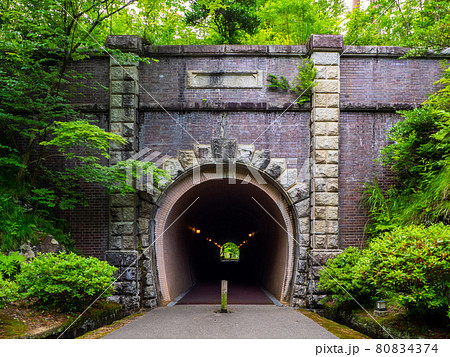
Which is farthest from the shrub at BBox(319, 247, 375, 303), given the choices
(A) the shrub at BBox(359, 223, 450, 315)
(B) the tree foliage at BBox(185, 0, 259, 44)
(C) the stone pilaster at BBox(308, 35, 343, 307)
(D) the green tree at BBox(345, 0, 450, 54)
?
(B) the tree foliage at BBox(185, 0, 259, 44)

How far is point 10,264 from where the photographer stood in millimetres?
7602

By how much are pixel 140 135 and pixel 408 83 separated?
7137 mm

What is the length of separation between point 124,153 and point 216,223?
12.1m

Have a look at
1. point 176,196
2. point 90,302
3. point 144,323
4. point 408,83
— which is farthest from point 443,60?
point 90,302

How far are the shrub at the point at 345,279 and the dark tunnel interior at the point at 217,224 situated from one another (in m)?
2.23

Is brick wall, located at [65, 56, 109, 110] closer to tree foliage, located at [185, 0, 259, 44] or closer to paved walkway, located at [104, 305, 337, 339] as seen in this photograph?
paved walkway, located at [104, 305, 337, 339]

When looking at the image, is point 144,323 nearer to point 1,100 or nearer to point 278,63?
point 1,100

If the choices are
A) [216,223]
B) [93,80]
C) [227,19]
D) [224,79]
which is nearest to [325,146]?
[224,79]

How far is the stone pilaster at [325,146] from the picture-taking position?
966 cm

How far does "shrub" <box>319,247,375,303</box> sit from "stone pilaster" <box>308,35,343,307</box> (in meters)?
0.64

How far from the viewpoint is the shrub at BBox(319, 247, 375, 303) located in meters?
7.34

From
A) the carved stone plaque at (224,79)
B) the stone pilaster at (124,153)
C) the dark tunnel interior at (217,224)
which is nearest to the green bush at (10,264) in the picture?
the stone pilaster at (124,153)

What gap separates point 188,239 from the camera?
15.5 metres

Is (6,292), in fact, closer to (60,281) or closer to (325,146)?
(60,281)
